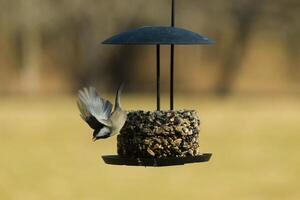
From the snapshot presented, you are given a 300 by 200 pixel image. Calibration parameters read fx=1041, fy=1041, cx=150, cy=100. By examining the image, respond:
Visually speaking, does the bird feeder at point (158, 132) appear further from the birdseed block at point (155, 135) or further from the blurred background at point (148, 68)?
the blurred background at point (148, 68)

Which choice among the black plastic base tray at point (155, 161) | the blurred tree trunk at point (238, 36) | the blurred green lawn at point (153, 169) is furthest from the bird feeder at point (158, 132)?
the blurred tree trunk at point (238, 36)

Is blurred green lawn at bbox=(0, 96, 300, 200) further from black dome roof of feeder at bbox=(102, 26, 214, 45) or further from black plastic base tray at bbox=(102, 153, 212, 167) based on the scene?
black dome roof of feeder at bbox=(102, 26, 214, 45)

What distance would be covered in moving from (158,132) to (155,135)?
0.02m

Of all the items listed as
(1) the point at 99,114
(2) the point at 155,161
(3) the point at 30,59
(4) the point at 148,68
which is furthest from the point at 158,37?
(3) the point at 30,59

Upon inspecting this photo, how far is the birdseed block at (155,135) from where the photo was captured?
5.67 meters

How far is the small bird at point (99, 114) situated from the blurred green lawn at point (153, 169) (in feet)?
38.9

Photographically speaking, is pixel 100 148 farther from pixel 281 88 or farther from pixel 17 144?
pixel 281 88

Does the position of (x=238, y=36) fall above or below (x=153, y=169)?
above

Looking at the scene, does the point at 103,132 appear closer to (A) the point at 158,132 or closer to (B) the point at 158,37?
(A) the point at 158,132

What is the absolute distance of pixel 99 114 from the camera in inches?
209

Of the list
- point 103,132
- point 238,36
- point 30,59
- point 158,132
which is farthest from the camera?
point 238,36

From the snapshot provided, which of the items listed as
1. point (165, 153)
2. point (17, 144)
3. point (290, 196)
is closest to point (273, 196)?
point (290, 196)

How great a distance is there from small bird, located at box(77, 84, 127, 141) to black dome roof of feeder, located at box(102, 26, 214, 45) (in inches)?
11.9

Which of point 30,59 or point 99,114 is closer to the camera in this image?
point 99,114
